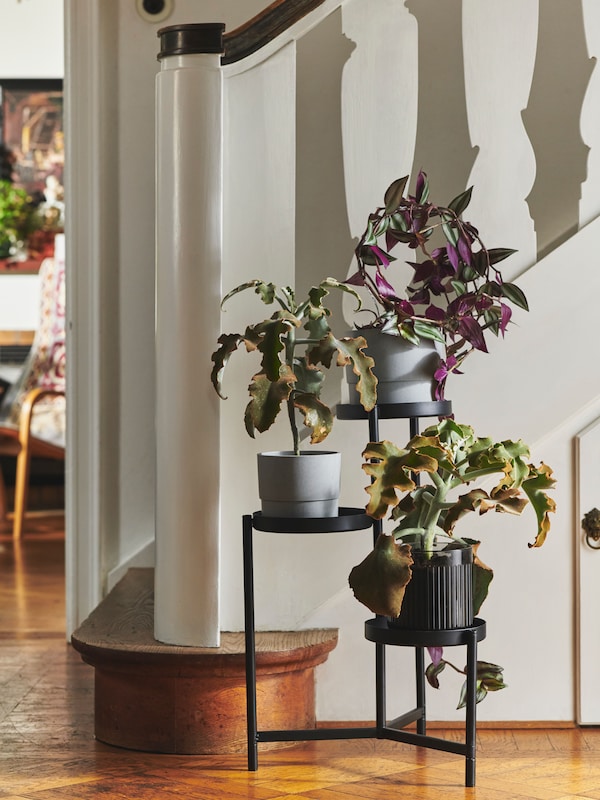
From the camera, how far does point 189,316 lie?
216cm

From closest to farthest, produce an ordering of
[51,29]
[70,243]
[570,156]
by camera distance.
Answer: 1. [570,156]
2. [70,243]
3. [51,29]

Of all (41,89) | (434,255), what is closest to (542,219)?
(434,255)

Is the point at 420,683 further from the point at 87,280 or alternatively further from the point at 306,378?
the point at 87,280

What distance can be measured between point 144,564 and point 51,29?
4.01 metres

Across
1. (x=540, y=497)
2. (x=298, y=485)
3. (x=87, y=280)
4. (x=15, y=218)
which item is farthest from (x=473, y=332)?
(x=15, y=218)

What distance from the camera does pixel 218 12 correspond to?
3053 millimetres

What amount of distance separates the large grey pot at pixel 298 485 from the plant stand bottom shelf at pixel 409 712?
0.23 metres

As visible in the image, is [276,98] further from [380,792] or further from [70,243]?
[380,792]

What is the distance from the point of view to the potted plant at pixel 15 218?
6.04m

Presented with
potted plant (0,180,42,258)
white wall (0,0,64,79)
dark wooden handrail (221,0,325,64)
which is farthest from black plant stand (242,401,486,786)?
white wall (0,0,64,79)

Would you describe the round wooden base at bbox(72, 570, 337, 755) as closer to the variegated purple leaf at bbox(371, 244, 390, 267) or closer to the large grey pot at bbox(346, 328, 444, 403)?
the large grey pot at bbox(346, 328, 444, 403)

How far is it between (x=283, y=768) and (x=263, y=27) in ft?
4.77

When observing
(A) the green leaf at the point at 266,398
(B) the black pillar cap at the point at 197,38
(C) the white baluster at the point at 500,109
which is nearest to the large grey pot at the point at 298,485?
(A) the green leaf at the point at 266,398

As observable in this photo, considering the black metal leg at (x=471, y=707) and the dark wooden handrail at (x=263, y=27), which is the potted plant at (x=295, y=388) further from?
the dark wooden handrail at (x=263, y=27)
